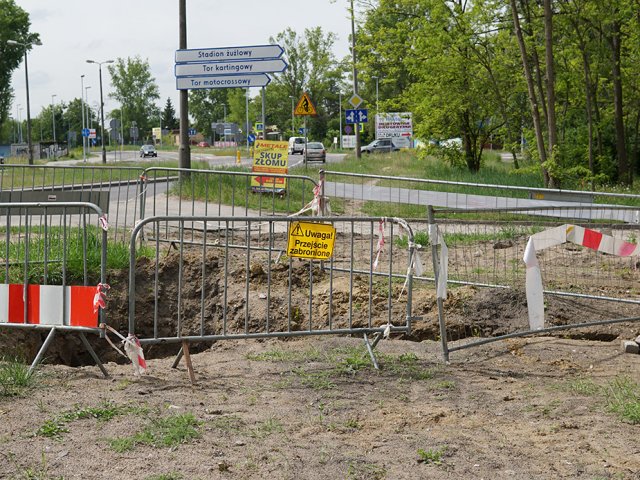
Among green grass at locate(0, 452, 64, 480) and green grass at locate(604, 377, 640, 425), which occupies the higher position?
green grass at locate(0, 452, 64, 480)

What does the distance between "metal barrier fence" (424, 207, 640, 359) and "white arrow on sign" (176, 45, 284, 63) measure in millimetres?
8897

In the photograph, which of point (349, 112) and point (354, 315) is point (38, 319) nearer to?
point (354, 315)

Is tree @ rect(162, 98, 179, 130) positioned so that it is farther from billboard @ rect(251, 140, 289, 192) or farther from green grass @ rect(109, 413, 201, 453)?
green grass @ rect(109, 413, 201, 453)

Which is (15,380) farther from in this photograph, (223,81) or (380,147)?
(380,147)

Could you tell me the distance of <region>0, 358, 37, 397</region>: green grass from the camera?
611 centimetres

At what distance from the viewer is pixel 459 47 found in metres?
26.7

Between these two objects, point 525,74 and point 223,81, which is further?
point 525,74

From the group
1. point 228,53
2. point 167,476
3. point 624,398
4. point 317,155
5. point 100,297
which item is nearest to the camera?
point 167,476

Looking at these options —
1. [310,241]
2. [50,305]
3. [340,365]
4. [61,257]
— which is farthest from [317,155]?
[50,305]

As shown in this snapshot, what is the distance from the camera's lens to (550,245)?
8188 millimetres

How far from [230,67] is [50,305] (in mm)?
12554

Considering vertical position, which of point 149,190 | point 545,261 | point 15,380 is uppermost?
point 149,190

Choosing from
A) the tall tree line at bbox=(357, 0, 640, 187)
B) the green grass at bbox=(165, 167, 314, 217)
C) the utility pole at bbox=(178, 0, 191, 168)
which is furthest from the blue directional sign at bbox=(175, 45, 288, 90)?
the tall tree line at bbox=(357, 0, 640, 187)

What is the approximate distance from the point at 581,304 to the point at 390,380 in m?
3.49
